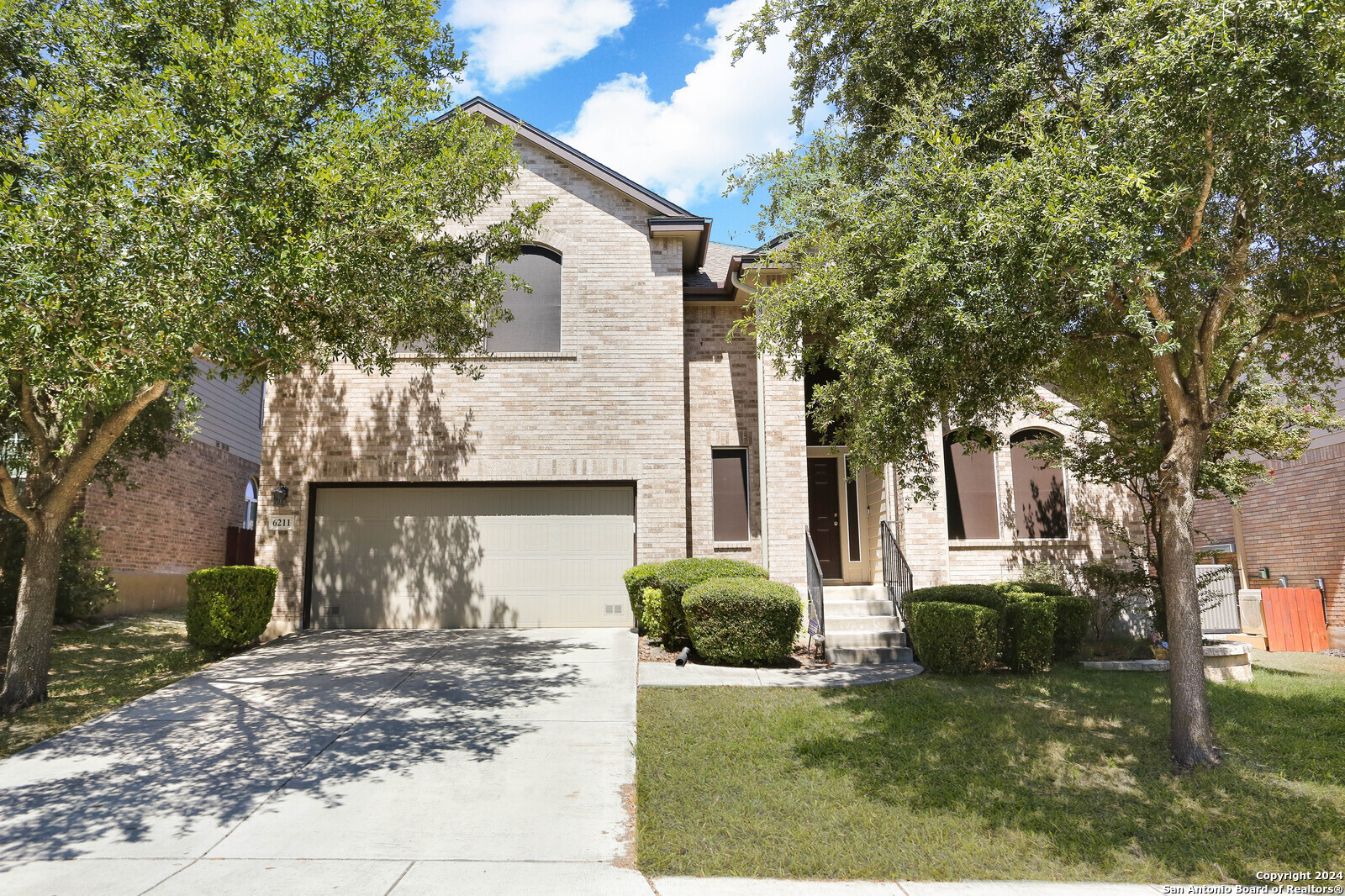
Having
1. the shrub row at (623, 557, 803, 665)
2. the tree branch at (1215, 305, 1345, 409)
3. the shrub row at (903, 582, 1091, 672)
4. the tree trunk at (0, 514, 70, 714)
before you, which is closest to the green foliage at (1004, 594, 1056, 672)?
the shrub row at (903, 582, 1091, 672)

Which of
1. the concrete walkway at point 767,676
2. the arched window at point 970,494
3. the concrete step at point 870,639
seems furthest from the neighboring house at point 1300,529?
the concrete walkway at point 767,676

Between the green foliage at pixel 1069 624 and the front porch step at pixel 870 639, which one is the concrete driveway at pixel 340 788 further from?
the green foliage at pixel 1069 624


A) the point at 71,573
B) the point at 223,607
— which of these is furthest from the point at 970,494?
the point at 71,573

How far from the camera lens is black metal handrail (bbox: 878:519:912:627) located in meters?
11.3

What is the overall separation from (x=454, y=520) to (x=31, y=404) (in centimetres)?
568

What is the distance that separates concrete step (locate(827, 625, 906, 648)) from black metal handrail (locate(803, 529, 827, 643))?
0.19 m

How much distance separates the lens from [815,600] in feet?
35.9

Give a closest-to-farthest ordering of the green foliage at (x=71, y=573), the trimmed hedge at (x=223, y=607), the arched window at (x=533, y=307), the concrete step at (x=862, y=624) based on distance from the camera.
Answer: the trimmed hedge at (x=223, y=607) < the concrete step at (x=862, y=624) < the green foliage at (x=71, y=573) < the arched window at (x=533, y=307)

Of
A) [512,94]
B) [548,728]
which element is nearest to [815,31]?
[512,94]

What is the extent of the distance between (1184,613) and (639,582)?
683 cm

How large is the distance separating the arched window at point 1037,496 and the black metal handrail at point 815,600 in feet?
13.9

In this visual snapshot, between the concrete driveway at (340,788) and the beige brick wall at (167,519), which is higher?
the beige brick wall at (167,519)

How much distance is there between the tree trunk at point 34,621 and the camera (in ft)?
26.7

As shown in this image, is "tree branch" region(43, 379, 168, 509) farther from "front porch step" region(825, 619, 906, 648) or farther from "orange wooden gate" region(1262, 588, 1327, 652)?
"orange wooden gate" region(1262, 588, 1327, 652)
